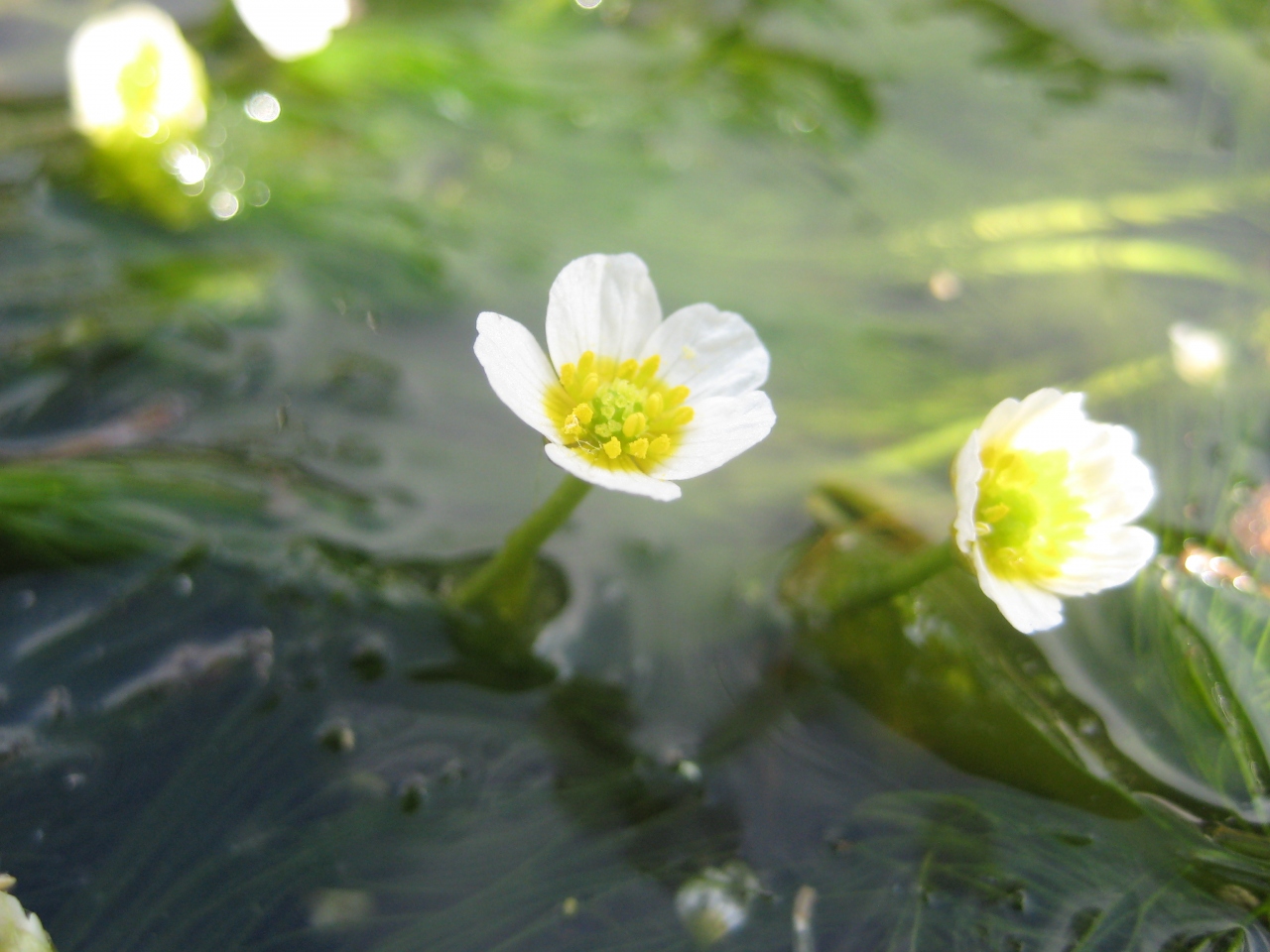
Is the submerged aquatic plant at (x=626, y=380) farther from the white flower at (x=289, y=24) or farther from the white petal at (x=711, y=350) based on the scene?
the white flower at (x=289, y=24)

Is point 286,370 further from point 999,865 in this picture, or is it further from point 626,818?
point 999,865

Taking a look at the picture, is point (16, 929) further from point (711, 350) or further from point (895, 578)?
point (895, 578)

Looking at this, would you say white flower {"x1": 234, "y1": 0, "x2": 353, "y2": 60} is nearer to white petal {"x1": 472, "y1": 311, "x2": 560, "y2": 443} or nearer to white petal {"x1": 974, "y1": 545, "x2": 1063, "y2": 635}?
white petal {"x1": 472, "y1": 311, "x2": 560, "y2": 443}

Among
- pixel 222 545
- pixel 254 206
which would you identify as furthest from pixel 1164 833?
pixel 254 206

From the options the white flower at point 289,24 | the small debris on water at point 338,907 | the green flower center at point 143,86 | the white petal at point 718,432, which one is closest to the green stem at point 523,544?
Result: the white petal at point 718,432

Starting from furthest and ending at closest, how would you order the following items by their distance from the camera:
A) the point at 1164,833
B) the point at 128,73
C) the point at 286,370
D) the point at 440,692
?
the point at 128,73 < the point at 286,370 < the point at 440,692 < the point at 1164,833

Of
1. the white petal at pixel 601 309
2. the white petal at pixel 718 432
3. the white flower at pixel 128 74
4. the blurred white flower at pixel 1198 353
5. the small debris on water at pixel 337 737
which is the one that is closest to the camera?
the white petal at pixel 718 432

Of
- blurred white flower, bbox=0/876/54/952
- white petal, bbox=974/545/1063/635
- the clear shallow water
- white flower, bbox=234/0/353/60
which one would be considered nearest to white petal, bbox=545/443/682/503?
white petal, bbox=974/545/1063/635
